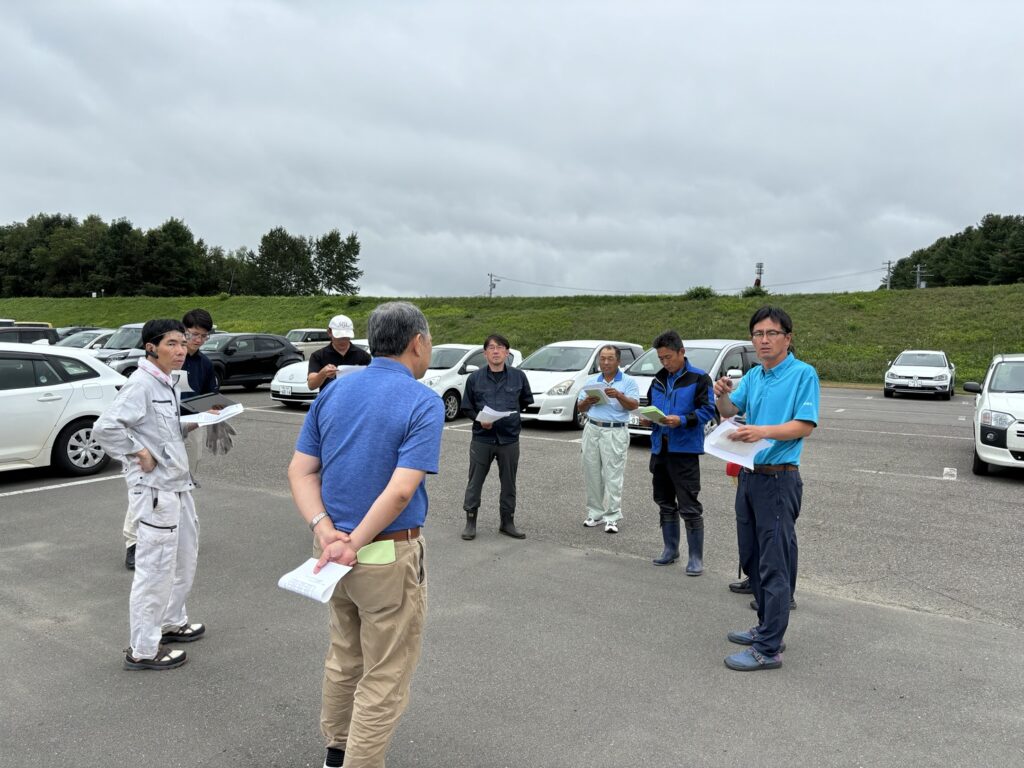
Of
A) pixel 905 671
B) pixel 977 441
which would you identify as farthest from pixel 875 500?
pixel 905 671

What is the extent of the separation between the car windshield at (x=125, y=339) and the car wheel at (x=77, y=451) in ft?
46.3

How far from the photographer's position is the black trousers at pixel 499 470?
6.37m

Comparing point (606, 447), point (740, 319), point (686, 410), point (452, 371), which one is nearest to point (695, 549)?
point (686, 410)

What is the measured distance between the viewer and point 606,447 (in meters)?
6.68

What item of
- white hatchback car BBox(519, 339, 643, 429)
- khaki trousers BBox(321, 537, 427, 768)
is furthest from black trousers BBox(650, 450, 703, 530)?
white hatchback car BBox(519, 339, 643, 429)

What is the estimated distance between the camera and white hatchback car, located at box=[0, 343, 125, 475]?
791cm

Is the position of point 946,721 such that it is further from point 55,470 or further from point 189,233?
point 189,233

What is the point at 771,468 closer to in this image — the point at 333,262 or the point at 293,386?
the point at 293,386

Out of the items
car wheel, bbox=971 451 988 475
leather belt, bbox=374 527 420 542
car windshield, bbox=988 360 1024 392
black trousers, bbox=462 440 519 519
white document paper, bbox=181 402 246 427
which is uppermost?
car windshield, bbox=988 360 1024 392

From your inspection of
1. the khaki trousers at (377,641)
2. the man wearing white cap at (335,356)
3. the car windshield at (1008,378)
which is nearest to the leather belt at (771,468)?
the khaki trousers at (377,641)

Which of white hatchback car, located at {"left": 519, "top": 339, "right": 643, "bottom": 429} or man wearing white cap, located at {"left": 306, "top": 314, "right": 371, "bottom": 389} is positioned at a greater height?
man wearing white cap, located at {"left": 306, "top": 314, "right": 371, "bottom": 389}

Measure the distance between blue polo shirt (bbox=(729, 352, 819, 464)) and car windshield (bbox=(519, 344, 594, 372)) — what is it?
960cm

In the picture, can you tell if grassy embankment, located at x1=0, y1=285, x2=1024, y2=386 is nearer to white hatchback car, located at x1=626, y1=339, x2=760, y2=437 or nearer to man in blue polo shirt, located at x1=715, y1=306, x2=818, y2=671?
white hatchback car, located at x1=626, y1=339, x2=760, y2=437

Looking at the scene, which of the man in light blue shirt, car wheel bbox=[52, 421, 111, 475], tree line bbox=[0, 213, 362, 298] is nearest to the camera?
the man in light blue shirt
